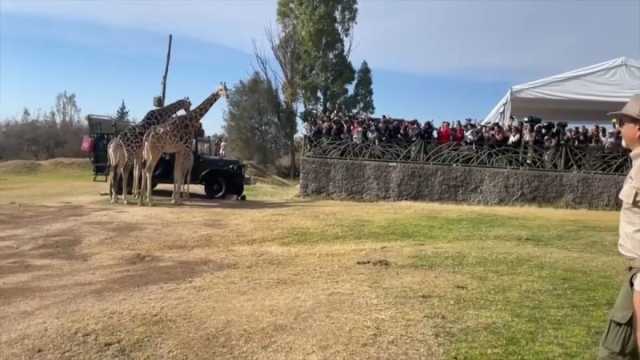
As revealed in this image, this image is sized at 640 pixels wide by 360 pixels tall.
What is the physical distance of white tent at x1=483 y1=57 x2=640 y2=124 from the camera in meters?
18.3

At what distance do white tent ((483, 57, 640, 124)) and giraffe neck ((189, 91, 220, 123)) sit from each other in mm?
8077

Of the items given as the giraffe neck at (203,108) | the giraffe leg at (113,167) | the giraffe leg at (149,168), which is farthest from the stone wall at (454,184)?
the giraffe leg at (113,167)

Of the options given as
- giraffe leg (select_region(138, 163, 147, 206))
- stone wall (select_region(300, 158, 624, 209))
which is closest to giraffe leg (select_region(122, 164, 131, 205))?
giraffe leg (select_region(138, 163, 147, 206))

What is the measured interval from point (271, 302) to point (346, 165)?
41.7 ft

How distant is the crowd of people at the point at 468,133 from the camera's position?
751 inches

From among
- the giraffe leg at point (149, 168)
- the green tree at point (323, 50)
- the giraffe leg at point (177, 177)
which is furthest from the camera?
the green tree at point (323, 50)

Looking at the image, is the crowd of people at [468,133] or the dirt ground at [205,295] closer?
the dirt ground at [205,295]

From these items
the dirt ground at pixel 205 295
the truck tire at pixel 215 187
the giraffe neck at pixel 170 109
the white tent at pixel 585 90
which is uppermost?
the white tent at pixel 585 90

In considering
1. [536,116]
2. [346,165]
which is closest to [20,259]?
[346,165]

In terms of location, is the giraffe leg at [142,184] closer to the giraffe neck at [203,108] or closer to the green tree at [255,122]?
the giraffe neck at [203,108]

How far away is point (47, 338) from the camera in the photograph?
5.97 m

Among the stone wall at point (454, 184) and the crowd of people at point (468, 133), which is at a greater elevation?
the crowd of people at point (468, 133)

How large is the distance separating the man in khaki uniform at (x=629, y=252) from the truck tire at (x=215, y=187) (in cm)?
1638

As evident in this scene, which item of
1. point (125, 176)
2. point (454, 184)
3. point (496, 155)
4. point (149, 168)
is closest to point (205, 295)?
point (149, 168)
